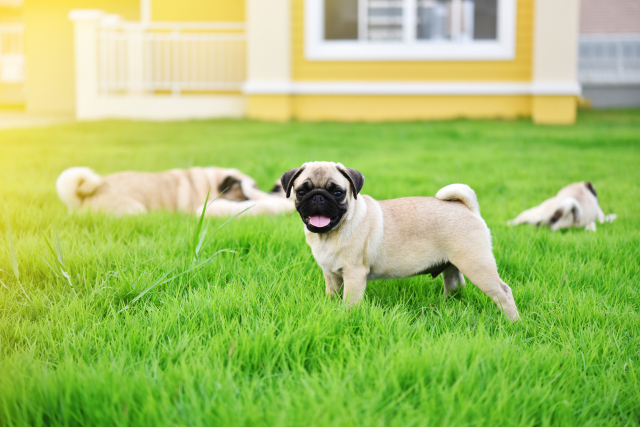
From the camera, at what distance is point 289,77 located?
43.2 ft

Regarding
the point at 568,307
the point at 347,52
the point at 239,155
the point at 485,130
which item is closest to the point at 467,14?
the point at 347,52

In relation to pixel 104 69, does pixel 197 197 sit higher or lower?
lower

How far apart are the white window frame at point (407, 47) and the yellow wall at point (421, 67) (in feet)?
0.38

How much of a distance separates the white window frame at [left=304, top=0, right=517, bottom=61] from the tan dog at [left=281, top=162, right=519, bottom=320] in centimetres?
1097

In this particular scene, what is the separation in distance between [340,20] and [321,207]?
12093 millimetres

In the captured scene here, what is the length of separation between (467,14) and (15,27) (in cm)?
1778

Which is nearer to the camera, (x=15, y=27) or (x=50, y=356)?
(x=50, y=356)

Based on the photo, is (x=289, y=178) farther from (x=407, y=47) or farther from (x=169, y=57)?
(x=169, y=57)

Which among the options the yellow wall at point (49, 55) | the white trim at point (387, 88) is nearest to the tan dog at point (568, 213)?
the white trim at point (387, 88)

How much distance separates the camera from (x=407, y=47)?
13.1 metres

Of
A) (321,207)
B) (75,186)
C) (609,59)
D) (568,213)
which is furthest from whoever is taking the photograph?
(609,59)

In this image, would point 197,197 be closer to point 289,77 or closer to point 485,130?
point 485,130

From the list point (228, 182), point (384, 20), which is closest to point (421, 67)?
point (384, 20)

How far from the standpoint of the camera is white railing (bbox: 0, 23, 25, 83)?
21.6 meters
